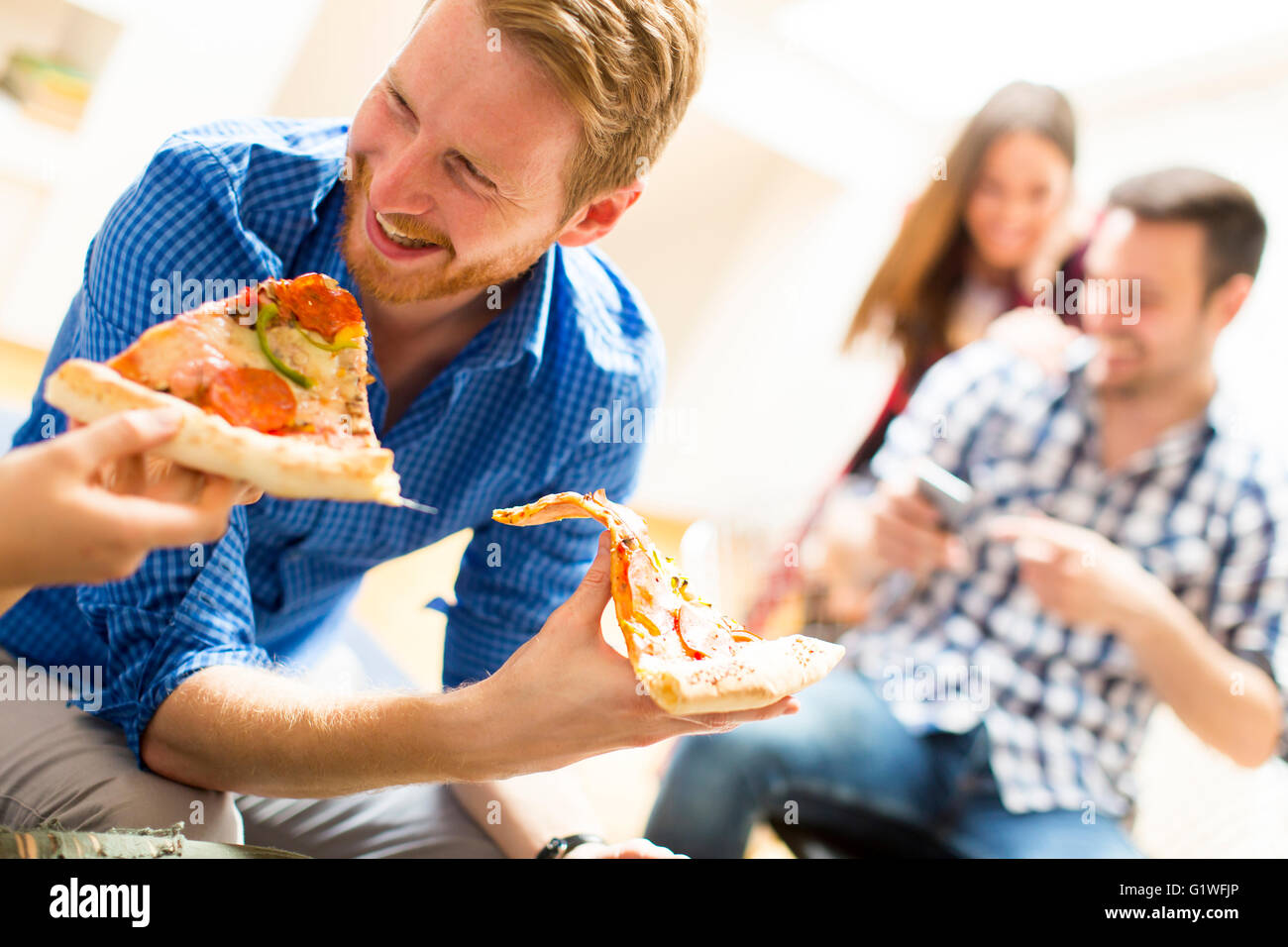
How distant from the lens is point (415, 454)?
3.59 feet

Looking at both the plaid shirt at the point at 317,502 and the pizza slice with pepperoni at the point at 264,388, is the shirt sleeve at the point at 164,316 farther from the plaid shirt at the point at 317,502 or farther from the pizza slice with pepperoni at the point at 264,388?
the pizza slice with pepperoni at the point at 264,388

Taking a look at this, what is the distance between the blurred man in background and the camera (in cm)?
157

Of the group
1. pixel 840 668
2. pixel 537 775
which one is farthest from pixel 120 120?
pixel 840 668

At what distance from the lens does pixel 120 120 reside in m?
2.05

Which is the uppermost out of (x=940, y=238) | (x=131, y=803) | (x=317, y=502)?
(x=940, y=238)

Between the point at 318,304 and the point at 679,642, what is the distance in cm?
41

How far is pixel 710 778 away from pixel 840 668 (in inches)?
14.0

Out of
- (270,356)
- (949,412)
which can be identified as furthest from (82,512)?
(949,412)

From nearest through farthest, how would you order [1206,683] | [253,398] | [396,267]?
1. [253,398]
2. [396,267]
3. [1206,683]

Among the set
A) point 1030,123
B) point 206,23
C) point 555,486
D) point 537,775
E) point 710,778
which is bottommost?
point 710,778

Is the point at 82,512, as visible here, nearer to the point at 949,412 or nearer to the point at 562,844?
the point at 562,844

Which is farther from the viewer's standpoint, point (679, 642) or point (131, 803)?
point (131, 803)

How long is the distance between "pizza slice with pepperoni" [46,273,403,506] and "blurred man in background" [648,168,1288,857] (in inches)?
42.4
